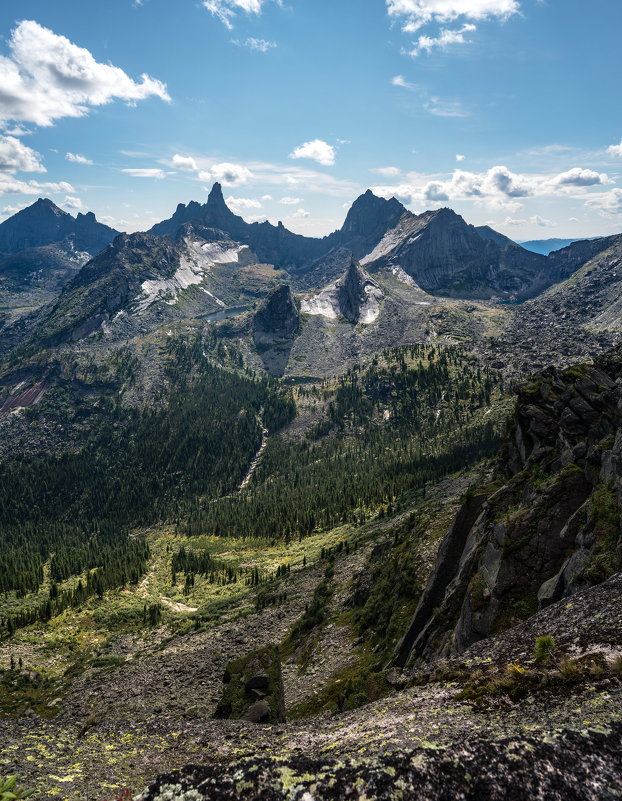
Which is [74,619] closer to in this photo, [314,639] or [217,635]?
[217,635]

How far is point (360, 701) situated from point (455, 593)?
40.3 ft

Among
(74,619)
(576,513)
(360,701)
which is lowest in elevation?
(74,619)

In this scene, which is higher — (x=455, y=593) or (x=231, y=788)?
(x=231, y=788)

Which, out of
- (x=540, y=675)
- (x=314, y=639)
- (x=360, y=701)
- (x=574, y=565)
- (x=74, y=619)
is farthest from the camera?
(x=74, y=619)

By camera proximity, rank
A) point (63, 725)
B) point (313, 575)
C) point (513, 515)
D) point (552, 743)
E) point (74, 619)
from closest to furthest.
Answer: point (552, 743)
point (513, 515)
point (63, 725)
point (313, 575)
point (74, 619)

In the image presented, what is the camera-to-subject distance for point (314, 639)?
59250 mm

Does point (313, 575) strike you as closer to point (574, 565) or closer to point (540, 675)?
point (574, 565)

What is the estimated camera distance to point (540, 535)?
3278cm

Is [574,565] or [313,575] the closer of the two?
[574,565]

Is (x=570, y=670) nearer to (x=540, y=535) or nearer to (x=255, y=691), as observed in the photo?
(x=540, y=535)

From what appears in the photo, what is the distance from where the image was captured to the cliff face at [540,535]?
28062 mm

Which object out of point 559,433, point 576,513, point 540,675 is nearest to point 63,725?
point 540,675

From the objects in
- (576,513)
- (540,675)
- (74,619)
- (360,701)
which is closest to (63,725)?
(360,701)

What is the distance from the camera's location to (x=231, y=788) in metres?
12.9
